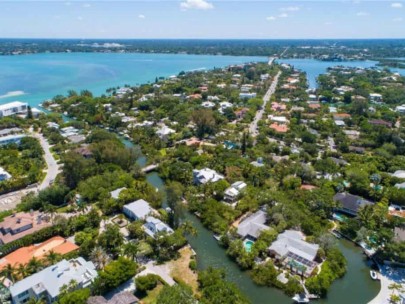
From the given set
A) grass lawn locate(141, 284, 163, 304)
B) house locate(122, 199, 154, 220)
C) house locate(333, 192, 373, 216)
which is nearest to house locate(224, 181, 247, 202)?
house locate(122, 199, 154, 220)

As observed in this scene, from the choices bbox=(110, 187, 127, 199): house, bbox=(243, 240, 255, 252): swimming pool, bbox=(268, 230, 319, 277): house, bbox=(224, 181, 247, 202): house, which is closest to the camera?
bbox=(268, 230, 319, 277): house

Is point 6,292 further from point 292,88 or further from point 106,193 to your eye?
point 292,88

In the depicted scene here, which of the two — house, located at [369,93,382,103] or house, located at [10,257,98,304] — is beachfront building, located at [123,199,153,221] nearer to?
house, located at [10,257,98,304]

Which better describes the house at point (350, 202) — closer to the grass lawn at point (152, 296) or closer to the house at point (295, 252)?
the house at point (295, 252)

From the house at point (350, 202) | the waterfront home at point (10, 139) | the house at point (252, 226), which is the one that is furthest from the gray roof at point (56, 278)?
the waterfront home at point (10, 139)

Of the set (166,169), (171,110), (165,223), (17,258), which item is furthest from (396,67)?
(17,258)

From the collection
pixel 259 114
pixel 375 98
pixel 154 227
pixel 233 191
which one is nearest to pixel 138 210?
pixel 154 227
